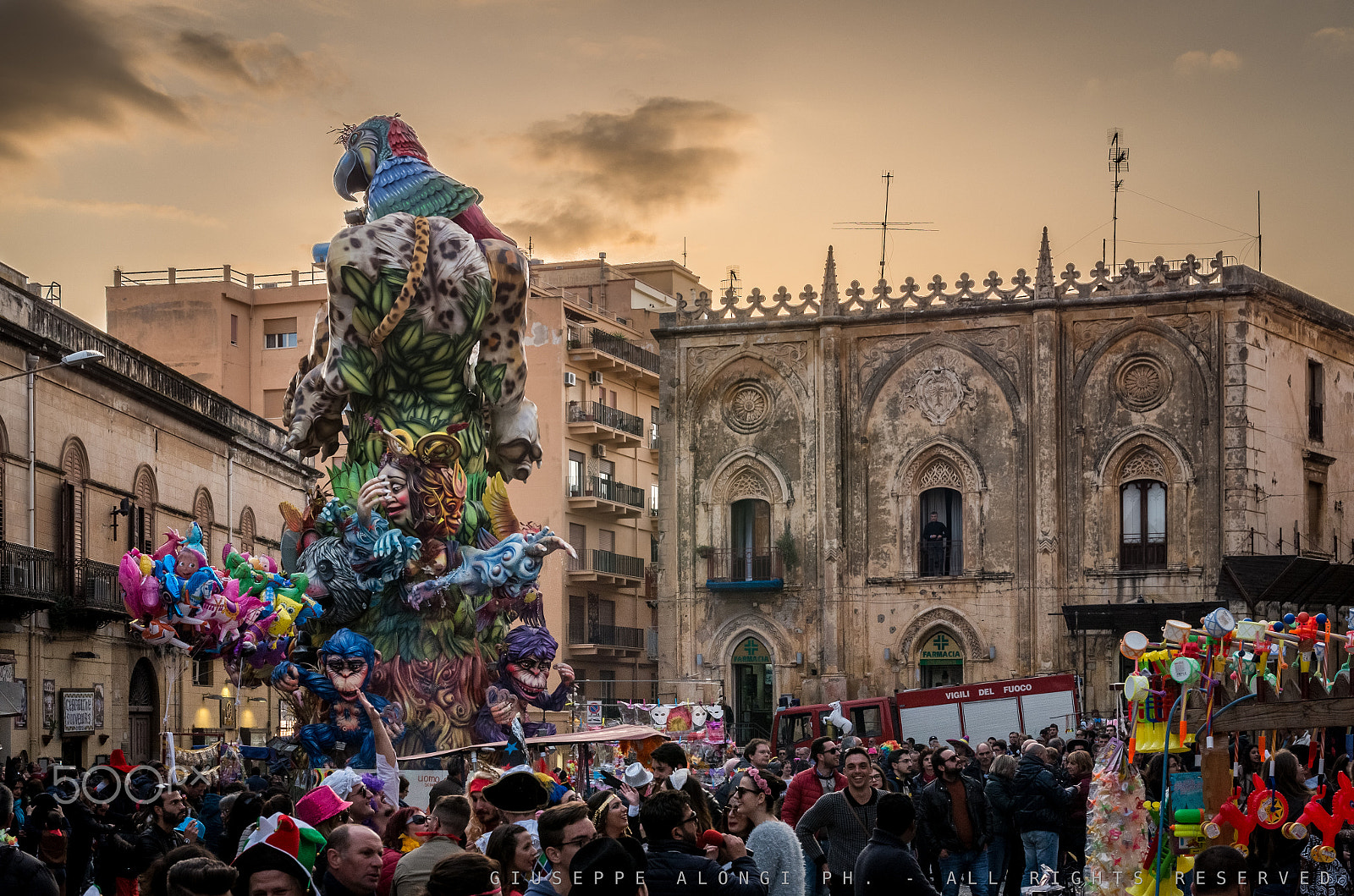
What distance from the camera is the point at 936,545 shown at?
43969mm

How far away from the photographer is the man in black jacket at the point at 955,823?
1549 centimetres

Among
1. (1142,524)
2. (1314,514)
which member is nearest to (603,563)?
(1142,524)

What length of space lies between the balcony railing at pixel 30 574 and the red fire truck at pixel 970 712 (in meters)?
11.8

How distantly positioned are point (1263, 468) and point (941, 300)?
26.3ft

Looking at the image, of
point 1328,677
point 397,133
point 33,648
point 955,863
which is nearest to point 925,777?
point 955,863

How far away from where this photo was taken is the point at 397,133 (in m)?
24.4

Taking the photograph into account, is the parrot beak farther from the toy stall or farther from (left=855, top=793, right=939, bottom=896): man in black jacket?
(left=855, top=793, right=939, bottom=896): man in black jacket

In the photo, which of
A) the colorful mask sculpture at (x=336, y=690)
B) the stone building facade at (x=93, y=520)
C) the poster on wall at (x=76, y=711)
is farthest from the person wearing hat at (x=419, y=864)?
the poster on wall at (x=76, y=711)

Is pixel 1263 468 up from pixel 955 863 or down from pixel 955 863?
up

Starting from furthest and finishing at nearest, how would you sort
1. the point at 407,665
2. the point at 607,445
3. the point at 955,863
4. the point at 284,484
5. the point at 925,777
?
1. the point at 607,445
2. the point at 284,484
3. the point at 407,665
4. the point at 925,777
5. the point at 955,863

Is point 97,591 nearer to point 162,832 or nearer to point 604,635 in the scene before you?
point 162,832

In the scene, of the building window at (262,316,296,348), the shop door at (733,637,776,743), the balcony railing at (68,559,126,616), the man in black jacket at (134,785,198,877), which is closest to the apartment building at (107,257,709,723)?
the building window at (262,316,296,348)

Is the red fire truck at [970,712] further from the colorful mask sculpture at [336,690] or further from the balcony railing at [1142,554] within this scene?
the colorful mask sculpture at [336,690]

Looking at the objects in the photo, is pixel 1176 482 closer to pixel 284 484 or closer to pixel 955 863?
pixel 284 484
